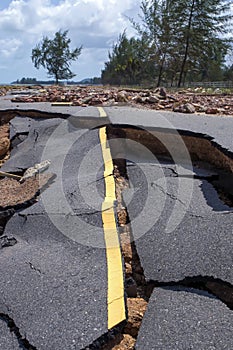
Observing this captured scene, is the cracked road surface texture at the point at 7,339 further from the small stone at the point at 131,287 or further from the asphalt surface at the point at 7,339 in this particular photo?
the small stone at the point at 131,287

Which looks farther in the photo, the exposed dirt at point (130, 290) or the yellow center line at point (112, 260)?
the yellow center line at point (112, 260)

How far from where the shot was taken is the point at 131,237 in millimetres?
2965

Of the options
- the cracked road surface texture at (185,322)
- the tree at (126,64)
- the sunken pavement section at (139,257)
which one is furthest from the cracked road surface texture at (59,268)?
the tree at (126,64)

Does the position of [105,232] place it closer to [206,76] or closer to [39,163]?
[39,163]

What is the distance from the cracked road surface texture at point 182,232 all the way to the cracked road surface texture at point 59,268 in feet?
1.18

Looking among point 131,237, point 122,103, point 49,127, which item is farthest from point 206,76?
point 131,237

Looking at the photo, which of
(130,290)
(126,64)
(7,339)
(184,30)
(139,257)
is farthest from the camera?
(126,64)

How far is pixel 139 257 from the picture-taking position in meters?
2.70

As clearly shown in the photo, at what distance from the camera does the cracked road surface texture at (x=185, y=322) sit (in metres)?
1.97

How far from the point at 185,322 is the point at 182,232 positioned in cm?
90

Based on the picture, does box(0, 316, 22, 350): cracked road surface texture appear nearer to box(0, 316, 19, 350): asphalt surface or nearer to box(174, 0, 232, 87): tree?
box(0, 316, 19, 350): asphalt surface

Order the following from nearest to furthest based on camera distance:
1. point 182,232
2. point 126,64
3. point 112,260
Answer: point 112,260, point 182,232, point 126,64

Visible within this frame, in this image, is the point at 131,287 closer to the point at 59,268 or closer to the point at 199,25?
the point at 59,268

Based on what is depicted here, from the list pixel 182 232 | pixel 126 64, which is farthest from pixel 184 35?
pixel 182 232
